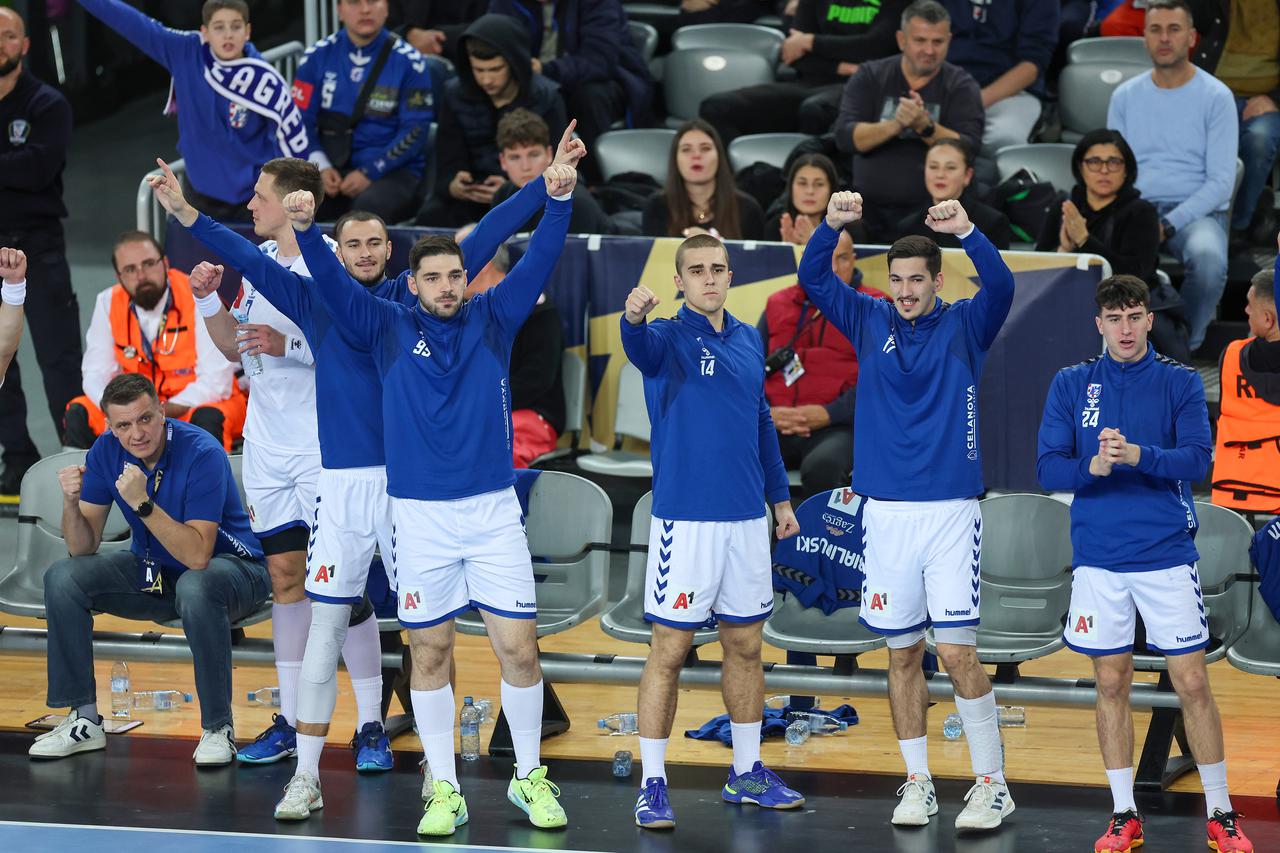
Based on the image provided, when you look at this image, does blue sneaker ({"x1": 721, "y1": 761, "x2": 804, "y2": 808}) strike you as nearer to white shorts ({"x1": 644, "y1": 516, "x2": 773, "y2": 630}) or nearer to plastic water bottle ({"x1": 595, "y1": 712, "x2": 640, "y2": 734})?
white shorts ({"x1": 644, "y1": 516, "x2": 773, "y2": 630})

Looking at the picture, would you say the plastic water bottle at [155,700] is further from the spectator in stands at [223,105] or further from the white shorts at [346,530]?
the spectator in stands at [223,105]

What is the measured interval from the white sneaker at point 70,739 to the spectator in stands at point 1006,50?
5.64 m

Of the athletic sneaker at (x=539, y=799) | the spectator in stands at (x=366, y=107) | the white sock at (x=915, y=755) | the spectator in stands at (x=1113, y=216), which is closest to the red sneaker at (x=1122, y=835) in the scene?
the white sock at (x=915, y=755)

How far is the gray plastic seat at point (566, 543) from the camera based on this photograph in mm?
6629

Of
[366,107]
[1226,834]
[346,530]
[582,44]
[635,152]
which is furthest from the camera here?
[582,44]

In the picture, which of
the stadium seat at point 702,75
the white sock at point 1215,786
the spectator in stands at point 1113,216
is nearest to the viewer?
the white sock at point 1215,786

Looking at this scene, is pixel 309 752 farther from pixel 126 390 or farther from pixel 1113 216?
pixel 1113 216

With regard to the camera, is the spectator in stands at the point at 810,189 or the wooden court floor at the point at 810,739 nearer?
the wooden court floor at the point at 810,739

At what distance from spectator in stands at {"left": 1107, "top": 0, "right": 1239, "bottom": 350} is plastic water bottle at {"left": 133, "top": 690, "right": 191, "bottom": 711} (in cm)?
488

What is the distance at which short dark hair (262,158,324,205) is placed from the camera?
19.9 feet

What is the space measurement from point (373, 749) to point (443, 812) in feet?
2.46

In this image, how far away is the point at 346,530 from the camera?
5.95 meters

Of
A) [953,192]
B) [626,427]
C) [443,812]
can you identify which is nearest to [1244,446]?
[953,192]

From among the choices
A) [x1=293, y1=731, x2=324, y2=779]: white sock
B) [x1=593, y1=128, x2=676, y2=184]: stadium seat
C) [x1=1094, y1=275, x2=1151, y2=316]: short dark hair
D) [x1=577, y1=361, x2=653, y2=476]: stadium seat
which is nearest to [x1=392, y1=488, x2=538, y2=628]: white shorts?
[x1=293, y1=731, x2=324, y2=779]: white sock
